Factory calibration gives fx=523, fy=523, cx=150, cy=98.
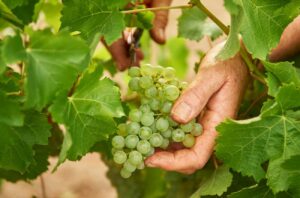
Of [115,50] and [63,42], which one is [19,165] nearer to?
[63,42]

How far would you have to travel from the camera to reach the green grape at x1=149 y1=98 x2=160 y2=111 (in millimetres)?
1161

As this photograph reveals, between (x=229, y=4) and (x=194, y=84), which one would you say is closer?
(x=229, y=4)

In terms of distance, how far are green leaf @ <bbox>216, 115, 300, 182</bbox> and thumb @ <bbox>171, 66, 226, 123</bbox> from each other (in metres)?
0.09

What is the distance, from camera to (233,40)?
1.06m

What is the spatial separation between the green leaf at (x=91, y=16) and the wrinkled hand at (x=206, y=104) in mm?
229

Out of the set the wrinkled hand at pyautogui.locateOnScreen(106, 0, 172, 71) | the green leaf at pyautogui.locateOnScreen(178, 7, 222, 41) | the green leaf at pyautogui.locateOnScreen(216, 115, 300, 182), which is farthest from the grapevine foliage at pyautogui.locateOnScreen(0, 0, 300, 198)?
the green leaf at pyautogui.locateOnScreen(178, 7, 222, 41)

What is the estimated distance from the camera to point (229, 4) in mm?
975

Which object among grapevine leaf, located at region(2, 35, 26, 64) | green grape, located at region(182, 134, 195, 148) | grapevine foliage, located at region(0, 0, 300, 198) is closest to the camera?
grapevine leaf, located at region(2, 35, 26, 64)

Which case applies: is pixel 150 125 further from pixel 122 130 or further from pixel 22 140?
pixel 22 140

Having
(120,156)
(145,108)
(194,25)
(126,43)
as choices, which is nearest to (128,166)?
(120,156)

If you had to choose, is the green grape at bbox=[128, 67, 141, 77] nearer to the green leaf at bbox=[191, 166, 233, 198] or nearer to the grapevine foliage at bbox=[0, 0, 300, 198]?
the grapevine foliage at bbox=[0, 0, 300, 198]

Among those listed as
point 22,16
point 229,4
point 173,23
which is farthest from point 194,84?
point 173,23

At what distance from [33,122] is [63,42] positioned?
30 centimetres

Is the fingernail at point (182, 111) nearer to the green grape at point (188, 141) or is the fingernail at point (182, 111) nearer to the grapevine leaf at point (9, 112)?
the green grape at point (188, 141)
